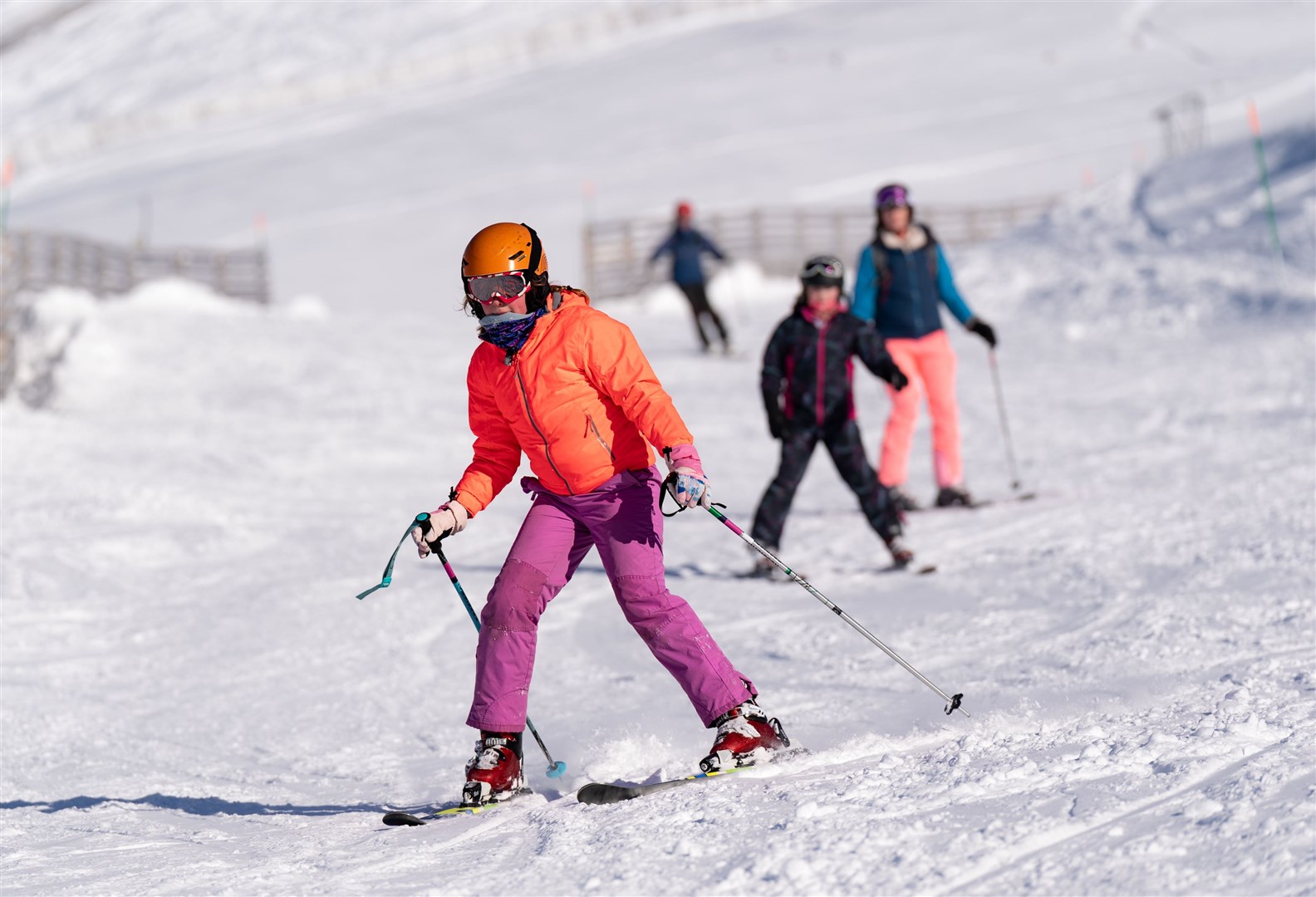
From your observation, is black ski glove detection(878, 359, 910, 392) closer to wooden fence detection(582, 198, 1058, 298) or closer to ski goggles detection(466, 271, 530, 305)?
ski goggles detection(466, 271, 530, 305)

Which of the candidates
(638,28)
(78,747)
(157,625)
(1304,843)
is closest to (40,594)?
(157,625)

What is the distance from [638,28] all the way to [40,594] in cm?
5100

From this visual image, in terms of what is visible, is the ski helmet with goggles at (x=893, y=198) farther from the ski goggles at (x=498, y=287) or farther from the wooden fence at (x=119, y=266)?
the wooden fence at (x=119, y=266)

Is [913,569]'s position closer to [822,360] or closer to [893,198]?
[822,360]

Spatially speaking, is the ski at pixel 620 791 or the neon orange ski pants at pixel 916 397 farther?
the neon orange ski pants at pixel 916 397

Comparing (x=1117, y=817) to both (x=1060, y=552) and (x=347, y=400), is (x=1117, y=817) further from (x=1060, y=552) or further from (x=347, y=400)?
(x=347, y=400)

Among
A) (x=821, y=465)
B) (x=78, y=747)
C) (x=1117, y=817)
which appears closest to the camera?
(x=1117, y=817)

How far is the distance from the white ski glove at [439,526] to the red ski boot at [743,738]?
928 mm

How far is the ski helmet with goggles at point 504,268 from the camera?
12.8 feet

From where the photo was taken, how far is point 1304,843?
2900mm

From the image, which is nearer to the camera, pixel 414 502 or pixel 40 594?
pixel 40 594

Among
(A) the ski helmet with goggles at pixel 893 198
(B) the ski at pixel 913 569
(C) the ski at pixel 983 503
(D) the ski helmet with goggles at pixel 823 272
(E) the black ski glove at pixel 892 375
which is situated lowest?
(B) the ski at pixel 913 569

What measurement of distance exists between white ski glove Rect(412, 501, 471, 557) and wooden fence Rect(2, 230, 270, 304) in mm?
16938

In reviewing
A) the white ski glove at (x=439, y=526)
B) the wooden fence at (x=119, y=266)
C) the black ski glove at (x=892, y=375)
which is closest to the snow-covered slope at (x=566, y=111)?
the wooden fence at (x=119, y=266)
